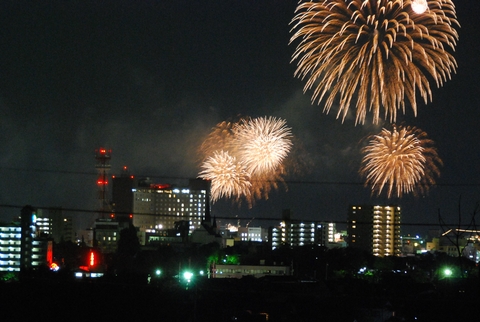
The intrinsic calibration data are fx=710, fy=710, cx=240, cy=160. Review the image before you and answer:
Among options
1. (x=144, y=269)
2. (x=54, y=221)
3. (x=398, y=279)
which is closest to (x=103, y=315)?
(x=398, y=279)

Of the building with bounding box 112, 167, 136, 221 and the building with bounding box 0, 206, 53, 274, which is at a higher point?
the building with bounding box 112, 167, 136, 221

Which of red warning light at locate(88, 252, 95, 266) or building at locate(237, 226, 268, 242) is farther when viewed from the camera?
building at locate(237, 226, 268, 242)

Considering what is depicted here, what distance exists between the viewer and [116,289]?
26.0 m

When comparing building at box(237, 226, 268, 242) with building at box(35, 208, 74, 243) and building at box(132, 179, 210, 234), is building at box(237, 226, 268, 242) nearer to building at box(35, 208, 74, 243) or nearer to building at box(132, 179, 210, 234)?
building at box(132, 179, 210, 234)

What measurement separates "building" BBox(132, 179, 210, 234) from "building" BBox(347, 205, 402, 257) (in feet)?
66.0

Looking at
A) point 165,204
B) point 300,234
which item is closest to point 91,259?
point 300,234

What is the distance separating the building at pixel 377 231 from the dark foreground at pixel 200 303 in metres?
42.1

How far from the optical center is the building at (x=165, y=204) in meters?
90.3

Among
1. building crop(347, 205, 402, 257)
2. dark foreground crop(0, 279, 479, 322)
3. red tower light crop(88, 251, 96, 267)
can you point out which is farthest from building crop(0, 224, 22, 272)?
building crop(347, 205, 402, 257)

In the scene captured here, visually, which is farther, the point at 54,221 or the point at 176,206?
the point at 176,206

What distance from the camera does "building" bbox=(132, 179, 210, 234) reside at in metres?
90.3

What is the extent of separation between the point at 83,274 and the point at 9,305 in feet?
74.8

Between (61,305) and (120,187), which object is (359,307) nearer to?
(61,305)

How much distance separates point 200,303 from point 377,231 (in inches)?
1998
